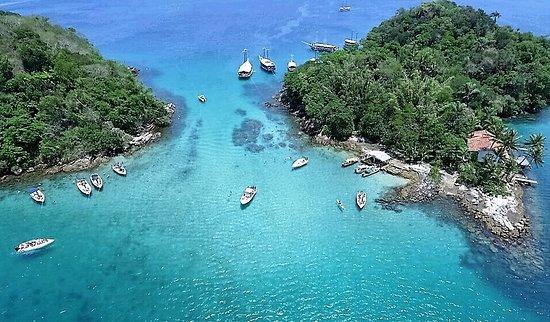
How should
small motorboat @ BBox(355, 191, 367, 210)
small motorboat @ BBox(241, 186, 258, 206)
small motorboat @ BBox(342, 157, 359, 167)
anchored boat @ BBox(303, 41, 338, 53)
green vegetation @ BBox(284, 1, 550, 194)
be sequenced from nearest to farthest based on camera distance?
small motorboat @ BBox(355, 191, 367, 210) < small motorboat @ BBox(241, 186, 258, 206) < green vegetation @ BBox(284, 1, 550, 194) < small motorboat @ BBox(342, 157, 359, 167) < anchored boat @ BBox(303, 41, 338, 53)

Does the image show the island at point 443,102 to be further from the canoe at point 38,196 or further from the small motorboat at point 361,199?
the canoe at point 38,196

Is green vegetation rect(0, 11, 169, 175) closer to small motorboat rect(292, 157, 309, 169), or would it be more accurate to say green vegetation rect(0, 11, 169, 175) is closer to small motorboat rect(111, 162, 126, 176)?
small motorboat rect(111, 162, 126, 176)

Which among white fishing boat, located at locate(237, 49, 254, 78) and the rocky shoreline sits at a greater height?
white fishing boat, located at locate(237, 49, 254, 78)

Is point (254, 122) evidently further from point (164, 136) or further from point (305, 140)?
point (164, 136)

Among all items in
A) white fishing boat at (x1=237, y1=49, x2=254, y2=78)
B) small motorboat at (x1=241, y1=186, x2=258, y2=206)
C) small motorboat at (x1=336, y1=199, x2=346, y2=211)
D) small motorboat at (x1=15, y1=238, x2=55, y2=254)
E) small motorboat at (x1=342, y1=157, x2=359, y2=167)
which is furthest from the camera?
white fishing boat at (x1=237, y1=49, x2=254, y2=78)

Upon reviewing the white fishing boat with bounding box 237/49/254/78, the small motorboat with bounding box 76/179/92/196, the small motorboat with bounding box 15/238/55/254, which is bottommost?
the small motorboat with bounding box 15/238/55/254

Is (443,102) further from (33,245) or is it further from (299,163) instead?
(33,245)

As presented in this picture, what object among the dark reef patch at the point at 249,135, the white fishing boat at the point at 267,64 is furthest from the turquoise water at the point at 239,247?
the white fishing boat at the point at 267,64

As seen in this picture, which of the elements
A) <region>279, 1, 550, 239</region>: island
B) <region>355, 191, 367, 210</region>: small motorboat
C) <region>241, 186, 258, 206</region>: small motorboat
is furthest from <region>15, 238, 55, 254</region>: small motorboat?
<region>279, 1, 550, 239</region>: island
